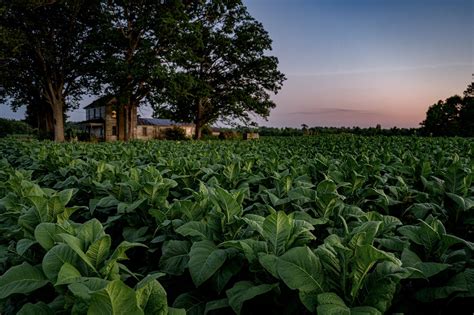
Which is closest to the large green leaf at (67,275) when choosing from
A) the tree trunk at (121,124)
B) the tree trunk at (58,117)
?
the tree trunk at (58,117)

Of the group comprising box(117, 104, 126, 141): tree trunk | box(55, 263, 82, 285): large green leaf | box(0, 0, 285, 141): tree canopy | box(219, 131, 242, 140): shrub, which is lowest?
box(219, 131, 242, 140): shrub

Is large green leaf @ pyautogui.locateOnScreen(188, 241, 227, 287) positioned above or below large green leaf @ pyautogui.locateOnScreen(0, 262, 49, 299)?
above

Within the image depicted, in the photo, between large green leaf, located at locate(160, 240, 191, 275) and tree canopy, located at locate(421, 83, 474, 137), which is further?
tree canopy, located at locate(421, 83, 474, 137)

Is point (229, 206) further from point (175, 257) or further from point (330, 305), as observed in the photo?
point (330, 305)

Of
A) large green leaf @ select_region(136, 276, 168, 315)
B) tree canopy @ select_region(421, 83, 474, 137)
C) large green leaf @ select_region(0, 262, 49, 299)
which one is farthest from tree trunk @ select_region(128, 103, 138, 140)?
large green leaf @ select_region(136, 276, 168, 315)

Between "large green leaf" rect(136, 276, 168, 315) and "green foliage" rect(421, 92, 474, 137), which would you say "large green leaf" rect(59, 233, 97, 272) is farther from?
"green foliage" rect(421, 92, 474, 137)

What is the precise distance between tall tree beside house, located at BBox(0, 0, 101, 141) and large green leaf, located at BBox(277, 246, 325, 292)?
128 feet

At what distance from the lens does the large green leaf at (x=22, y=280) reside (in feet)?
5.37

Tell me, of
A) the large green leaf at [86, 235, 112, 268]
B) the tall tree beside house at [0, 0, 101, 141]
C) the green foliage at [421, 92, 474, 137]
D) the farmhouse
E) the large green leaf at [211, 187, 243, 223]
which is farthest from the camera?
the farmhouse

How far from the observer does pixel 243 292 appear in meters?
1.60

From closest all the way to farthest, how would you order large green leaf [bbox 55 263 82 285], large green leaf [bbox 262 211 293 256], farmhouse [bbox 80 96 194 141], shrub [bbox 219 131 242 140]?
large green leaf [bbox 55 263 82 285]
large green leaf [bbox 262 211 293 256]
shrub [bbox 219 131 242 140]
farmhouse [bbox 80 96 194 141]

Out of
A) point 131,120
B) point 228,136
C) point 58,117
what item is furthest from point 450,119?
point 58,117

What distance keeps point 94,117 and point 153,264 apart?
89.2 m

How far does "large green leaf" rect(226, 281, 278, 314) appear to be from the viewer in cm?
154
